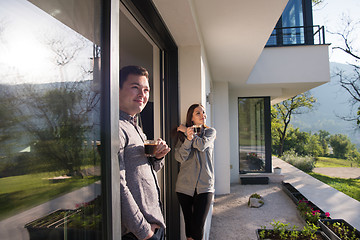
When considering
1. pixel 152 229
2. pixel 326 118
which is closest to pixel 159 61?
pixel 152 229

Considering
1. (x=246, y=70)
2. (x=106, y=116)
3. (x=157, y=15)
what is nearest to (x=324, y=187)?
(x=246, y=70)

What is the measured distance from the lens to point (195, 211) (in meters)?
2.32

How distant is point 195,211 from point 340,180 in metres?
14.7

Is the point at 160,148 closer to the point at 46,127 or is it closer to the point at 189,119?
the point at 46,127

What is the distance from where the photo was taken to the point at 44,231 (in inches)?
23.3

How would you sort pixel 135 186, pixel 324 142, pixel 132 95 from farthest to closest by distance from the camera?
pixel 324 142 < pixel 132 95 < pixel 135 186

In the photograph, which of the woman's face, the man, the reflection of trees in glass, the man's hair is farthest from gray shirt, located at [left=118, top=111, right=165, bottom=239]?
the woman's face

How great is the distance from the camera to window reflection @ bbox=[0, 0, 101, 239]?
493mm

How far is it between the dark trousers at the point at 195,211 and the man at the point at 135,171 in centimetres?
108

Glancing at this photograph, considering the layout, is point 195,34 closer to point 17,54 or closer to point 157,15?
point 157,15

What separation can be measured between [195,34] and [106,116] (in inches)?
69.7

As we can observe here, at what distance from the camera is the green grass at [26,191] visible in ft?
1.55

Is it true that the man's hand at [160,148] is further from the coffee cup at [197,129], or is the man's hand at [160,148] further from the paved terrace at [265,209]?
the paved terrace at [265,209]

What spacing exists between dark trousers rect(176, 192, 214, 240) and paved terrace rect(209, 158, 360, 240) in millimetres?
1532
